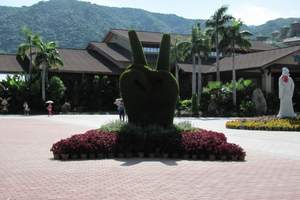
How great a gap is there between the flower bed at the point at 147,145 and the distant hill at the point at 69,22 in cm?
10155

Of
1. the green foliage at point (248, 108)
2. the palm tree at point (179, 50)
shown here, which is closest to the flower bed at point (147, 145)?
the green foliage at point (248, 108)

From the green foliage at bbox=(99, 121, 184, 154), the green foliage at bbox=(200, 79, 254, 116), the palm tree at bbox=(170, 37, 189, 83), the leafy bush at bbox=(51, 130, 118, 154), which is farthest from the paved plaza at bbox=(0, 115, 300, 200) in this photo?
the palm tree at bbox=(170, 37, 189, 83)

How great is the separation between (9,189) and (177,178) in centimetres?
326

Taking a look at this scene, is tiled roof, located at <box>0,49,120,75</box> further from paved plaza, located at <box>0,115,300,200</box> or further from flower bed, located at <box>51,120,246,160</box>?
flower bed, located at <box>51,120,246,160</box>

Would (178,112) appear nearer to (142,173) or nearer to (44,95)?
(44,95)

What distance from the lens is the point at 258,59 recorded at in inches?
1966

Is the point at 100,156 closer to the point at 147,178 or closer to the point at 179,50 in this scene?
the point at 147,178

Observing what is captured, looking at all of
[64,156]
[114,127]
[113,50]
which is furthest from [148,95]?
[113,50]

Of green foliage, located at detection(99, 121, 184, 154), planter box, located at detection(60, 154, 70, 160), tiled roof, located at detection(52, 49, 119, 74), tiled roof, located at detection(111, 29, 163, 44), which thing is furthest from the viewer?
tiled roof, located at detection(111, 29, 163, 44)

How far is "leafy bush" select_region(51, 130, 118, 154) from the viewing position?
13.2m

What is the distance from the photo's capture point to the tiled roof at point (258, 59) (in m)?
47.4

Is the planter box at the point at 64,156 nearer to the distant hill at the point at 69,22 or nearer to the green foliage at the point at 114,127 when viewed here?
the green foliage at the point at 114,127

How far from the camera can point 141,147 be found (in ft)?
45.4

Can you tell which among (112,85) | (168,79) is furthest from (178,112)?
(168,79)
